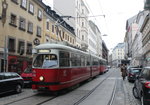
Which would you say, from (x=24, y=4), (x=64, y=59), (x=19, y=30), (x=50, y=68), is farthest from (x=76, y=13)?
(x=50, y=68)

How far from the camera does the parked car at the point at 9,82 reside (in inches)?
519

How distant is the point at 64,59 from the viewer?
14320mm

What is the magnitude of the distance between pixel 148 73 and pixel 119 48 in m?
181

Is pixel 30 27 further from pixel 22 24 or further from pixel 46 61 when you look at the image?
pixel 46 61

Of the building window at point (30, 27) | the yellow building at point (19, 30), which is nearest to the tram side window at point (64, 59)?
the yellow building at point (19, 30)

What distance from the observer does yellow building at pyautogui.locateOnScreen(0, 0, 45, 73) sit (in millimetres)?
23484

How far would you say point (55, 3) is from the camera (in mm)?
61875

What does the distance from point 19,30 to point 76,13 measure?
33.4m

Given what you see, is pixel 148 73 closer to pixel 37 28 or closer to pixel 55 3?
pixel 37 28

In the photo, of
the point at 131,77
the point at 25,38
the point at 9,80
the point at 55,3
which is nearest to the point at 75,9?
the point at 55,3

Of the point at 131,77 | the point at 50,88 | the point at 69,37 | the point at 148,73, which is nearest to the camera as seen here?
the point at 148,73

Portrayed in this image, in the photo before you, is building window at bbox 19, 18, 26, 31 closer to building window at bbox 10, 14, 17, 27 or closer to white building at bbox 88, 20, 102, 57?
building window at bbox 10, 14, 17, 27

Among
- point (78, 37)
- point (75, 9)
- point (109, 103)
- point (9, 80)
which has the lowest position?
point (109, 103)

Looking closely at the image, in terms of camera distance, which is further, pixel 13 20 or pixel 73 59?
pixel 13 20
